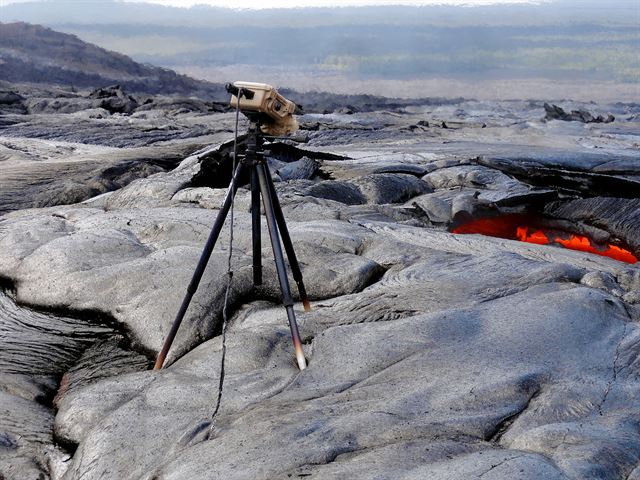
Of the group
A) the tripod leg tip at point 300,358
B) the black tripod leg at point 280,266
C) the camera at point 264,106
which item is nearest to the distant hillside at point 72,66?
the camera at point 264,106

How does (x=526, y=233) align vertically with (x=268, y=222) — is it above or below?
below

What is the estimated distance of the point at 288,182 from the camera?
9.75m

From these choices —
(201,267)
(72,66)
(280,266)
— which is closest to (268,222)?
(280,266)

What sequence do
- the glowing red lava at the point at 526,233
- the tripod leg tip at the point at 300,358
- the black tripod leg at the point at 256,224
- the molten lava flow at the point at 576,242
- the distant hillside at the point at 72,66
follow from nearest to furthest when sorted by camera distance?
the tripod leg tip at the point at 300,358 < the black tripod leg at the point at 256,224 < the molten lava flow at the point at 576,242 < the glowing red lava at the point at 526,233 < the distant hillside at the point at 72,66

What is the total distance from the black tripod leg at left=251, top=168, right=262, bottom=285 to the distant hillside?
2979 cm

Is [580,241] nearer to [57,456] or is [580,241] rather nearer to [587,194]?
[587,194]

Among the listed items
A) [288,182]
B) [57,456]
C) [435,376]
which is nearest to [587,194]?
[288,182]

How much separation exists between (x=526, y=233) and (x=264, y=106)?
575 centimetres

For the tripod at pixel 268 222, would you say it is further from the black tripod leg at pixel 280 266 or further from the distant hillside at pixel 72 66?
the distant hillside at pixel 72 66

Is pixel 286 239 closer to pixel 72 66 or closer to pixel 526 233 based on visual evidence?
pixel 526 233

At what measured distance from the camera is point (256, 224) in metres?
4.92

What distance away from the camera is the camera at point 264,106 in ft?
14.3

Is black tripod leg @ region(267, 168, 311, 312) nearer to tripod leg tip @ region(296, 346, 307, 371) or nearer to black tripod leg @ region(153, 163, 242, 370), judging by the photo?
black tripod leg @ region(153, 163, 242, 370)

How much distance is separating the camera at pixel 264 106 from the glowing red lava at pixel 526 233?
4713mm
